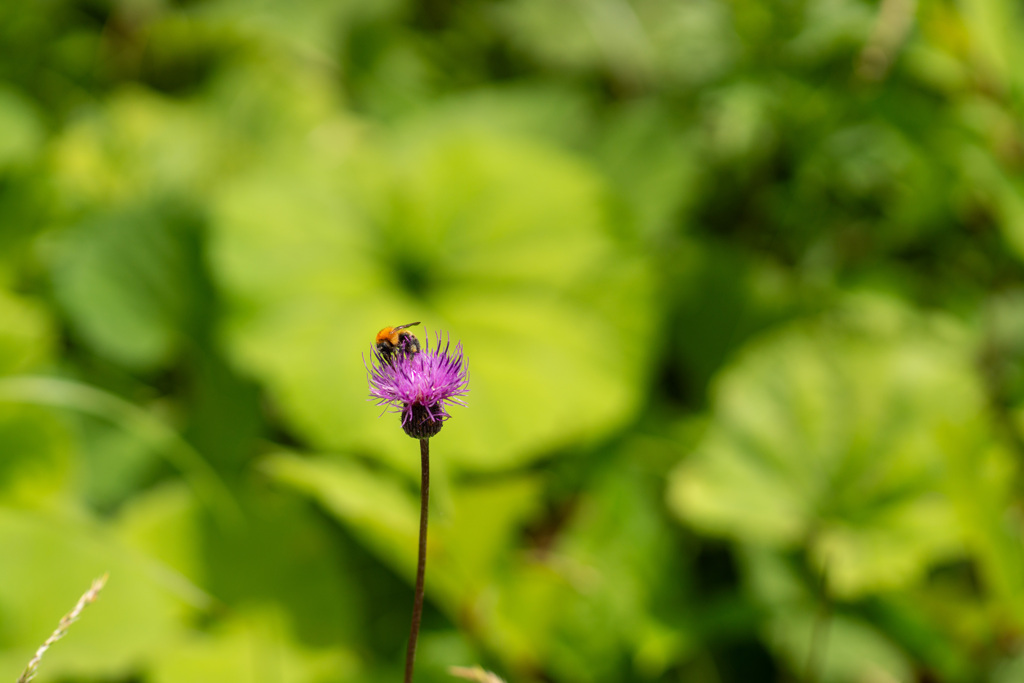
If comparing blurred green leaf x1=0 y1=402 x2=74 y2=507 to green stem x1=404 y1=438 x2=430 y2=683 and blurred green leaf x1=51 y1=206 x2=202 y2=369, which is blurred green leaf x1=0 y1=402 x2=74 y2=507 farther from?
green stem x1=404 y1=438 x2=430 y2=683

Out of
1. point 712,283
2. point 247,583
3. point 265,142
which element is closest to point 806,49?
point 712,283

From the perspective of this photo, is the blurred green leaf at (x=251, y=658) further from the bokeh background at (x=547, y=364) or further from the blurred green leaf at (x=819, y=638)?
the blurred green leaf at (x=819, y=638)

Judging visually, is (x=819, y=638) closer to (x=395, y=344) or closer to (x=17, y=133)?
(x=395, y=344)

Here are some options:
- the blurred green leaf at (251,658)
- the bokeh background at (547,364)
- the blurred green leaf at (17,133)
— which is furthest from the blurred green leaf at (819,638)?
the blurred green leaf at (17,133)

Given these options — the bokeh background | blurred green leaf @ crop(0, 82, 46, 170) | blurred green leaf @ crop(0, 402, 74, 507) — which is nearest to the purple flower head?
the bokeh background

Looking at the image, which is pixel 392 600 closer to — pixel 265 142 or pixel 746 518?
pixel 746 518

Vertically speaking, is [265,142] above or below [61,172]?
above

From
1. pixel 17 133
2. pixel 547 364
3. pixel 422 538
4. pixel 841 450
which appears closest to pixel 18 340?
pixel 17 133
